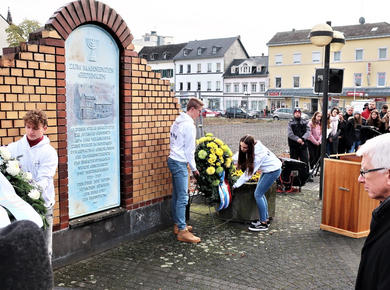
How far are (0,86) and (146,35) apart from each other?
90187mm

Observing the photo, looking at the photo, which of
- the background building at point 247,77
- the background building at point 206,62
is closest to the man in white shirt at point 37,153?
the background building at point 247,77

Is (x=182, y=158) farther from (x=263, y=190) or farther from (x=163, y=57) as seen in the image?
(x=163, y=57)

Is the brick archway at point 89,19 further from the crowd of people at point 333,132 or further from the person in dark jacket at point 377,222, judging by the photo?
the crowd of people at point 333,132

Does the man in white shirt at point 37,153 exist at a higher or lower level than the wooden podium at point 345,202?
higher

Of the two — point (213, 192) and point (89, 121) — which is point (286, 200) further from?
point (89, 121)

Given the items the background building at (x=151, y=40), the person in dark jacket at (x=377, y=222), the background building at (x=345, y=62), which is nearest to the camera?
the person in dark jacket at (x=377, y=222)

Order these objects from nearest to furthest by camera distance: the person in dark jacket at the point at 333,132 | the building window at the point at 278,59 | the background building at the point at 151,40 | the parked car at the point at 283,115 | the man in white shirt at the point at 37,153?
1. the man in white shirt at the point at 37,153
2. the person in dark jacket at the point at 333,132
3. the parked car at the point at 283,115
4. the building window at the point at 278,59
5. the background building at the point at 151,40

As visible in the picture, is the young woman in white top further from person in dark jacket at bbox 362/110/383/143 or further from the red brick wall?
person in dark jacket at bbox 362/110/383/143

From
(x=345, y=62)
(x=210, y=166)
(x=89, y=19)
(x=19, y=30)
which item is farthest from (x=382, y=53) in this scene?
(x=89, y=19)

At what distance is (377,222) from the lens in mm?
1936

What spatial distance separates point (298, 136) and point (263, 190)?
463cm

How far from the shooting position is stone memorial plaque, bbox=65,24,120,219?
509 cm

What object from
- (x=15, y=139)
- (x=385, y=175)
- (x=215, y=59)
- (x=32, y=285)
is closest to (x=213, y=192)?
(x=15, y=139)

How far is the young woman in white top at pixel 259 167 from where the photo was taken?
650cm
